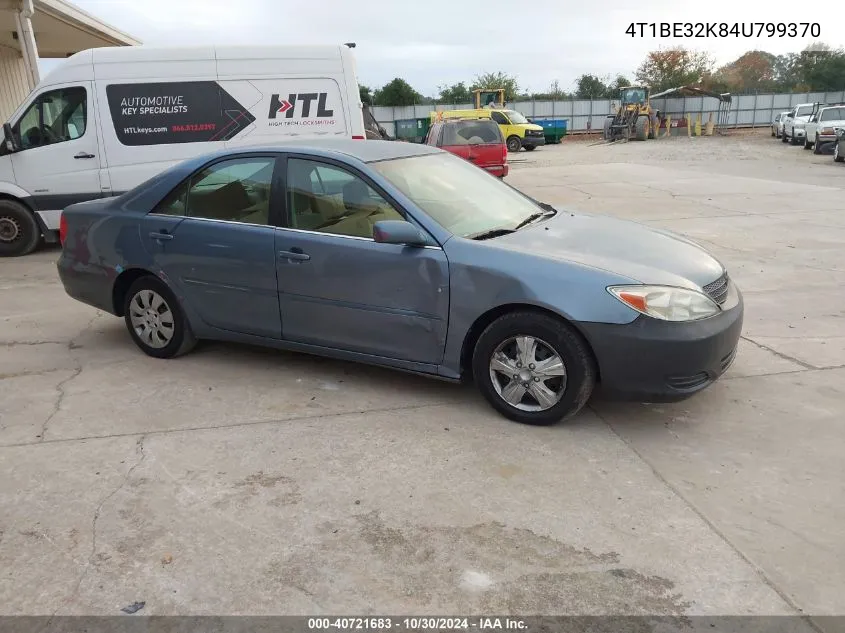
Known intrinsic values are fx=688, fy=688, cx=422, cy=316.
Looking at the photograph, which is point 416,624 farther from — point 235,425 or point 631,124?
point 631,124

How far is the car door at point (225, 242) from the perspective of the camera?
176 inches

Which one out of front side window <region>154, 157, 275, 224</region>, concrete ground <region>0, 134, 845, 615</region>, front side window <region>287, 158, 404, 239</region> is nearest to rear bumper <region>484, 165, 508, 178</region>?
concrete ground <region>0, 134, 845, 615</region>

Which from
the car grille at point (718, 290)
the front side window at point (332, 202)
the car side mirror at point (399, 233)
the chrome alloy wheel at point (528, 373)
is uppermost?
the front side window at point (332, 202)

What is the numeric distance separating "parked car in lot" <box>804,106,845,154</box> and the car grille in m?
25.4

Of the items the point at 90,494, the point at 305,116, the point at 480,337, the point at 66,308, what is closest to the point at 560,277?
the point at 480,337

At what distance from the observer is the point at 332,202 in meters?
4.31

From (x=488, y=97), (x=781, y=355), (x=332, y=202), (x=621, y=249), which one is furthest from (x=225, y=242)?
(x=488, y=97)

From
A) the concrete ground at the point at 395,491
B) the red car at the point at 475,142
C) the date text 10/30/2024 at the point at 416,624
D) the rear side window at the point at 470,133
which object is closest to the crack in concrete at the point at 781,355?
the concrete ground at the point at 395,491

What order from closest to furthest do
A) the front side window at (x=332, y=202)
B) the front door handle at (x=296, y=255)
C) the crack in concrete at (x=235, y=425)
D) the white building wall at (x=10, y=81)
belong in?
the crack in concrete at (x=235, y=425) < the front side window at (x=332, y=202) < the front door handle at (x=296, y=255) < the white building wall at (x=10, y=81)

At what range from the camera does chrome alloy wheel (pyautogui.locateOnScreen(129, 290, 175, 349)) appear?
499 centimetres

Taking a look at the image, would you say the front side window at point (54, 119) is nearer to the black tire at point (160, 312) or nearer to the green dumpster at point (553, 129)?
the black tire at point (160, 312)

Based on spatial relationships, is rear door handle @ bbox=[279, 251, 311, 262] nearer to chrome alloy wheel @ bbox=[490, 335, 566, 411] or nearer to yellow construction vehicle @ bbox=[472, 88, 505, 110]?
chrome alloy wheel @ bbox=[490, 335, 566, 411]

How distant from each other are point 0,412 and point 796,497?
14.7ft

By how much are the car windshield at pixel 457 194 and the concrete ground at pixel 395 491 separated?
1086mm
